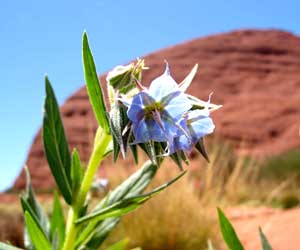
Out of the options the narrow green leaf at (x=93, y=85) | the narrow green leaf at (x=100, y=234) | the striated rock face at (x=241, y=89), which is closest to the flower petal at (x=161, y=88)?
the narrow green leaf at (x=93, y=85)

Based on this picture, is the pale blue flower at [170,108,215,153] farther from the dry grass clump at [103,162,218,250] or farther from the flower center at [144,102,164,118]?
the dry grass clump at [103,162,218,250]

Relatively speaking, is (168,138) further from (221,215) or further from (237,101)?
(237,101)

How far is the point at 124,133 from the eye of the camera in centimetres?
99

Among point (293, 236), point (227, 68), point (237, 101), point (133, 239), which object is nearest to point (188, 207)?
point (133, 239)

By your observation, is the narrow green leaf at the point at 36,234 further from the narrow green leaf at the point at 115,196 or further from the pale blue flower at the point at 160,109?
the pale blue flower at the point at 160,109

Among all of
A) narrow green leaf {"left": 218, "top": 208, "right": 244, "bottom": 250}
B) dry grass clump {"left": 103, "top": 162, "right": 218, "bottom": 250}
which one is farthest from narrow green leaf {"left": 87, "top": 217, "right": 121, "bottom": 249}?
dry grass clump {"left": 103, "top": 162, "right": 218, "bottom": 250}

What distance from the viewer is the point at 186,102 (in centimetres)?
97

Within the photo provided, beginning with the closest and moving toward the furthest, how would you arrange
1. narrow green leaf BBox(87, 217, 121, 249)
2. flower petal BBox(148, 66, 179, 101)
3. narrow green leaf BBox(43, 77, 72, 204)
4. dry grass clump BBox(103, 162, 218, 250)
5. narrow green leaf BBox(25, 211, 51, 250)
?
1. flower petal BBox(148, 66, 179, 101)
2. narrow green leaf BBox(25, 211, 51, 250)
3. narrow green leaf BBox(43, 77, 72, 204)
4. narrow green leaf BBox(87, 217, 121, 249)
5. dry grass clump BBox(103, 162, 218, 250)

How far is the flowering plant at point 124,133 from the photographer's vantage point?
970 mm

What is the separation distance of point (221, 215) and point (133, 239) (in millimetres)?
4895

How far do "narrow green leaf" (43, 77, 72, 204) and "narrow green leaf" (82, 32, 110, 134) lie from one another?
193 mm

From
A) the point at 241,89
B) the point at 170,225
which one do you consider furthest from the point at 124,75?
the point at 241,89

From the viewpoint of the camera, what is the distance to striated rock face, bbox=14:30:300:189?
112 ft

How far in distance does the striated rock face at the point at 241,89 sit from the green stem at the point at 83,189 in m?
29.5
